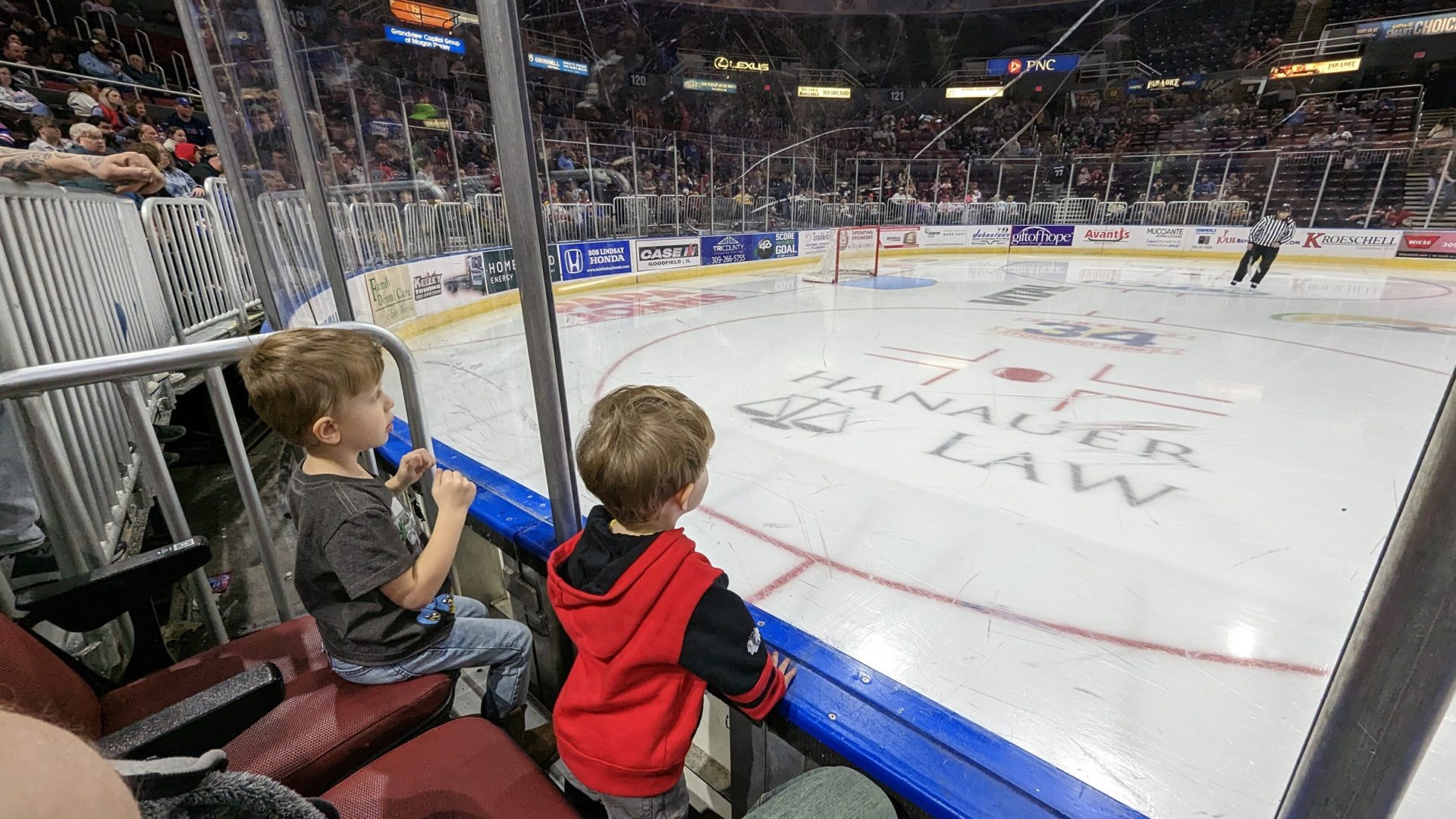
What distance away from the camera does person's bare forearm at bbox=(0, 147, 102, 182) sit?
6.13ft

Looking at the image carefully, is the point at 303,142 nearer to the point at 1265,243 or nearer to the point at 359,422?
the point at 359,422

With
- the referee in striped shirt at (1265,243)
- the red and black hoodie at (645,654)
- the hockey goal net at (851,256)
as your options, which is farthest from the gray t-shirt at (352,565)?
the referee in striped shirt at (1265,243)

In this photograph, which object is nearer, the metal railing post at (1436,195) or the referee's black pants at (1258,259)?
the referee's black pants at (1258,259)

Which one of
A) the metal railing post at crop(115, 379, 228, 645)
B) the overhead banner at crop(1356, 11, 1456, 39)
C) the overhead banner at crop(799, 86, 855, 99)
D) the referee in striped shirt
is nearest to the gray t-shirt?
the metal railing post at crop(115, 379, 228, 645)

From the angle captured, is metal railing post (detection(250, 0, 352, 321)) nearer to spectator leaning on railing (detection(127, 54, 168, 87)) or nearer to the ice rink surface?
the ice rink surface

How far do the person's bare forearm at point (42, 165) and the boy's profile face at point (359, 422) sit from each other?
1.79m

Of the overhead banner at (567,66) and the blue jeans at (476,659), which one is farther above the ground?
the overhead banner at (567,66)

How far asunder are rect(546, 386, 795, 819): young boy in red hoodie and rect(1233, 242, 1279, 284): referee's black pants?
10.4 meters

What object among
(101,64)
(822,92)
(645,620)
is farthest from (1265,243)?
(101,64)

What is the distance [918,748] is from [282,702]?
3.36 ft

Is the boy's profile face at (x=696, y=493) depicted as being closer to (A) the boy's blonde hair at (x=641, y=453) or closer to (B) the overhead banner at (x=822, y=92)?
(A) the boy's blonde hair at (x=641, y=453)

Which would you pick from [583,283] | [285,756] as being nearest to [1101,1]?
[583,283]

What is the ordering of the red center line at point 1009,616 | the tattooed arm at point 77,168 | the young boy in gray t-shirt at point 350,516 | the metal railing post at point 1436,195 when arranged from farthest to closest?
the metal railing post at point 1436,195 < the tattooed arm at point 77,168 < the red center line at point 1009,616 < the young boy in gray t-shirt at point 350,516

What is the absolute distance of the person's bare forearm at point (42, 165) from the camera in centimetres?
187
